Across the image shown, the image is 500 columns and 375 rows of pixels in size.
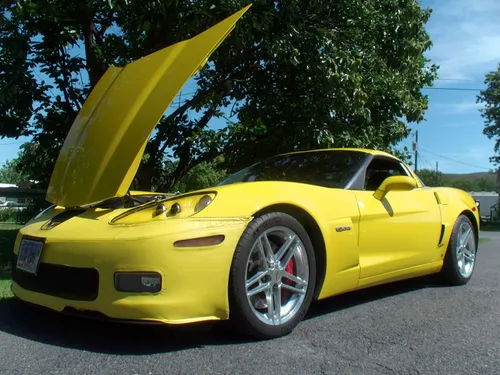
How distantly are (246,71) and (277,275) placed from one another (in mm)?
6626

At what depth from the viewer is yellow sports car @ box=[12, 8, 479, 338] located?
2.84m

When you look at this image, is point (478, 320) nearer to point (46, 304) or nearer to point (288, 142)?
point (46, 304)

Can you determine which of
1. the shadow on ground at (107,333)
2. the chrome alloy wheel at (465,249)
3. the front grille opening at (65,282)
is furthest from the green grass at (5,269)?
the chrome alloy wheel at (465,249)

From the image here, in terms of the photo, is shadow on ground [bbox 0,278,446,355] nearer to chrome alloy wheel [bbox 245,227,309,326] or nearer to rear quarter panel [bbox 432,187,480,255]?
chrome alloy wheel [bbox 245,227,309,326]

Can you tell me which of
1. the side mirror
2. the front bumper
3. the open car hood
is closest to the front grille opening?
the front bumper

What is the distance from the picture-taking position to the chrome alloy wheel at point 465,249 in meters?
5.18

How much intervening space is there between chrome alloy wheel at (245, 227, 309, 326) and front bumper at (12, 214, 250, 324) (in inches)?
9.4

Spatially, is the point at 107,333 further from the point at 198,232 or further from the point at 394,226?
the point at 394,226

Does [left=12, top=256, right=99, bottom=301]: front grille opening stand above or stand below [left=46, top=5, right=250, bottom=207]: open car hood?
below

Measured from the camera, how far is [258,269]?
319 cm

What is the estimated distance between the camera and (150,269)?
2781 mm

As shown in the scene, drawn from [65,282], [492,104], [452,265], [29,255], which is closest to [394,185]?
[452,265]

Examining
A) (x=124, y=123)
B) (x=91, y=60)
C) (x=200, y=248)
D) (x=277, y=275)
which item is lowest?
(x=277, y=275)

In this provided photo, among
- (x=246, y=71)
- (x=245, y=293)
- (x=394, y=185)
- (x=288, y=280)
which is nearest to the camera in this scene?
(x=245, y=293)
